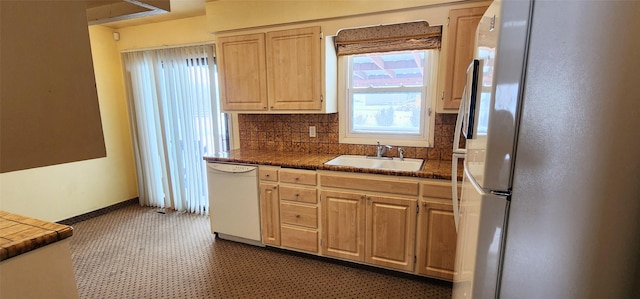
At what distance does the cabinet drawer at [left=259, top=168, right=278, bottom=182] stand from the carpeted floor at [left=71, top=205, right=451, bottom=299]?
71 centimetres

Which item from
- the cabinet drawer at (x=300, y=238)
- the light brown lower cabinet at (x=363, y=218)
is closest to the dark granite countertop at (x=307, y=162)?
the light brown lower cabinet at (x=363, y=218)

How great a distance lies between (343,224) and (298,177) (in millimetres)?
534

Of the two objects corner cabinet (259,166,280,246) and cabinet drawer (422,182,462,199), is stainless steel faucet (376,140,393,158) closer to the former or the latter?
cabinet drawer (422,182,462,199)

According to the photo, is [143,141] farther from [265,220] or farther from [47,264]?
[47,264]

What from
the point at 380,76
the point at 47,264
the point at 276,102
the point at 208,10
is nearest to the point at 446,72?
the point at 380,76

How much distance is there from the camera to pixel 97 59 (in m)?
3.60

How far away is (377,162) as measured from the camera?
2740 millimetres

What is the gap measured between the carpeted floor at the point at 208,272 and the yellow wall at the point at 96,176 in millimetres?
527

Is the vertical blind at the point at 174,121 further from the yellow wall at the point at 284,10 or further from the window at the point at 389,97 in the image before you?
the window at the point at 389,97

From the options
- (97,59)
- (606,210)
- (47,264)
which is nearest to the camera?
(606,210)

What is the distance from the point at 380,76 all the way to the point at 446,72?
655 millimetres

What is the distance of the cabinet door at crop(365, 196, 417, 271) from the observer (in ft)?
7.43

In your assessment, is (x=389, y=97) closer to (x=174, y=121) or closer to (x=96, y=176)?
(x=174, y=121)

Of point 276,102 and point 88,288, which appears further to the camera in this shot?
point 276,102
